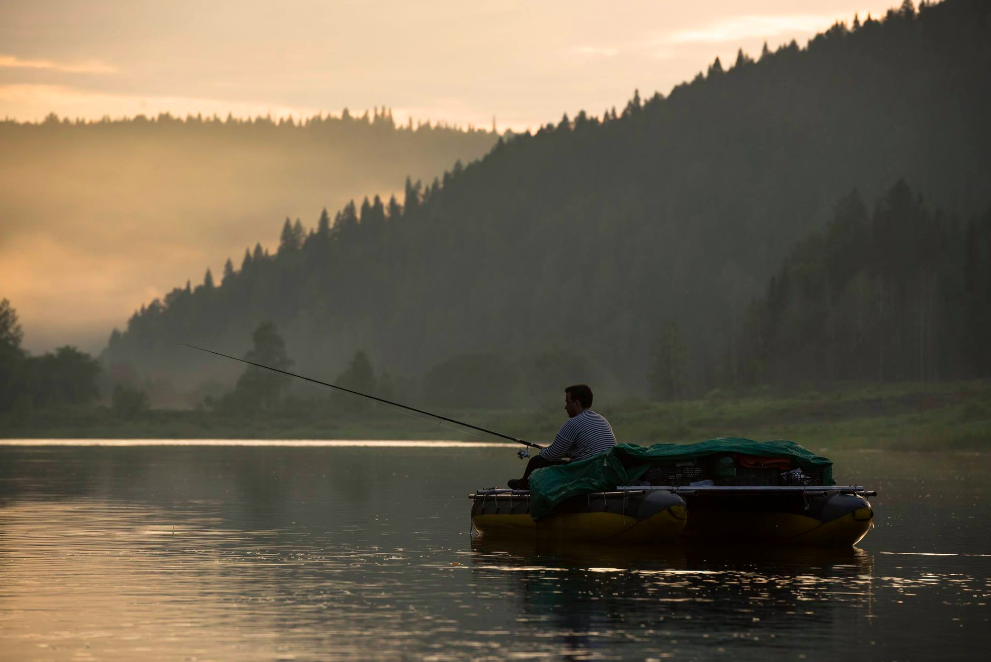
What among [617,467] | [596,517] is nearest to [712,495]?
[617,467]

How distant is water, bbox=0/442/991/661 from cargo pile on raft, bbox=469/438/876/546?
18.5 inches

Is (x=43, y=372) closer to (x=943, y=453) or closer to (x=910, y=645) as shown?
(x=943, y=453)

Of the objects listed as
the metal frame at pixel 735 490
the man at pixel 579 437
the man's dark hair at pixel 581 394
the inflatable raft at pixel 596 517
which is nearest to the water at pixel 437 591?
the inflatable raft at pixel 596 517

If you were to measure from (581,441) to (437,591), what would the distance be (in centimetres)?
721

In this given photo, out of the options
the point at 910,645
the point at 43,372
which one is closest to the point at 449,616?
the point at 910,645

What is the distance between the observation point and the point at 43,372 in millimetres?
192875

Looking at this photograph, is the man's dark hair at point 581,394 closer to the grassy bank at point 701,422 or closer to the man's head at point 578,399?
the man's head at point 578,399

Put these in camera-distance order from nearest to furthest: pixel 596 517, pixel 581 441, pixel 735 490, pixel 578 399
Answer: pixel 735 490 → pixel 596 517 → pixel 581 441 → pixel 578 399

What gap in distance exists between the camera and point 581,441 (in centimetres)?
2717

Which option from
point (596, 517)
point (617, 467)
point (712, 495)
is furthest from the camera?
point (712, 495)

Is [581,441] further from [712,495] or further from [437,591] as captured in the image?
[437,591]

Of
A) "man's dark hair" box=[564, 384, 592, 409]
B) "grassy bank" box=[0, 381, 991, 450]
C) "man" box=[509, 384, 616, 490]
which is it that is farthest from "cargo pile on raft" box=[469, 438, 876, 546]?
"grassy bank" box=[0, 381, 991, 450]

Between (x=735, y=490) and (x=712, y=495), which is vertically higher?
(x=735, y=490)

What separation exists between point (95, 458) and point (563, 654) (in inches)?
2724
